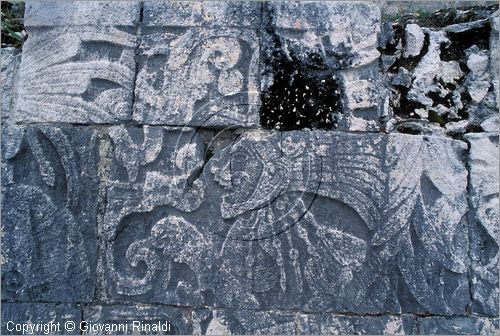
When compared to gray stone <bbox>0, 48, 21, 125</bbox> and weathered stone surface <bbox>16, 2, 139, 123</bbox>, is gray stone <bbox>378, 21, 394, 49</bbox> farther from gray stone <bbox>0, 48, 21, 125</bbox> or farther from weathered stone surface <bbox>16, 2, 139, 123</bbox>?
gray stone <bbox>0, 48, 21, 125</bbox>

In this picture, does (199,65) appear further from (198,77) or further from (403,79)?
(403,79)

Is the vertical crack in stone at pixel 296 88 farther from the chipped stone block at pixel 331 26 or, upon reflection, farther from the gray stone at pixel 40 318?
the gray stone at pixel 40 318

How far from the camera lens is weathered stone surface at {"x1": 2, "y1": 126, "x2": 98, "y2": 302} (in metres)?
2.40

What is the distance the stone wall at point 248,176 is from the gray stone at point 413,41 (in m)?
0.02

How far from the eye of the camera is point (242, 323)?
2354mm

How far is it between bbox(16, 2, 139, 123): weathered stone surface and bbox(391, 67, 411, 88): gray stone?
142cm

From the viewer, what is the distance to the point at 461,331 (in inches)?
91.8

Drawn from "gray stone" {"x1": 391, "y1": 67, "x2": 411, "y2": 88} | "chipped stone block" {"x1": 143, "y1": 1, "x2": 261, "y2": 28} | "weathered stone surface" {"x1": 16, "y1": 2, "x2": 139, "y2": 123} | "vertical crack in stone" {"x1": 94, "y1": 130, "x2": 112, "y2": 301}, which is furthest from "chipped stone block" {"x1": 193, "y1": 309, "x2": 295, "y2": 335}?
"chipped stone block" {"x1": 143, "y1": 1, "x2": 261, "y2": 28}

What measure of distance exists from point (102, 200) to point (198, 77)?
0.82 m

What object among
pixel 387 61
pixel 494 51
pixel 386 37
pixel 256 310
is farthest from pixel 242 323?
pixel 494 51

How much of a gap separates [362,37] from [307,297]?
55.0 inches

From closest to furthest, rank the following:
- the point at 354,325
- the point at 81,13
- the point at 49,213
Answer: the point at 354,325
the point at 49,213
the point at 81,13

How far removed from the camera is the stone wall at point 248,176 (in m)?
2.36

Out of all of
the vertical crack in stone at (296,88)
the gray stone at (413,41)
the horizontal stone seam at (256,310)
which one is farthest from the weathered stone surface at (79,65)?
the gray stone at (413,41)
